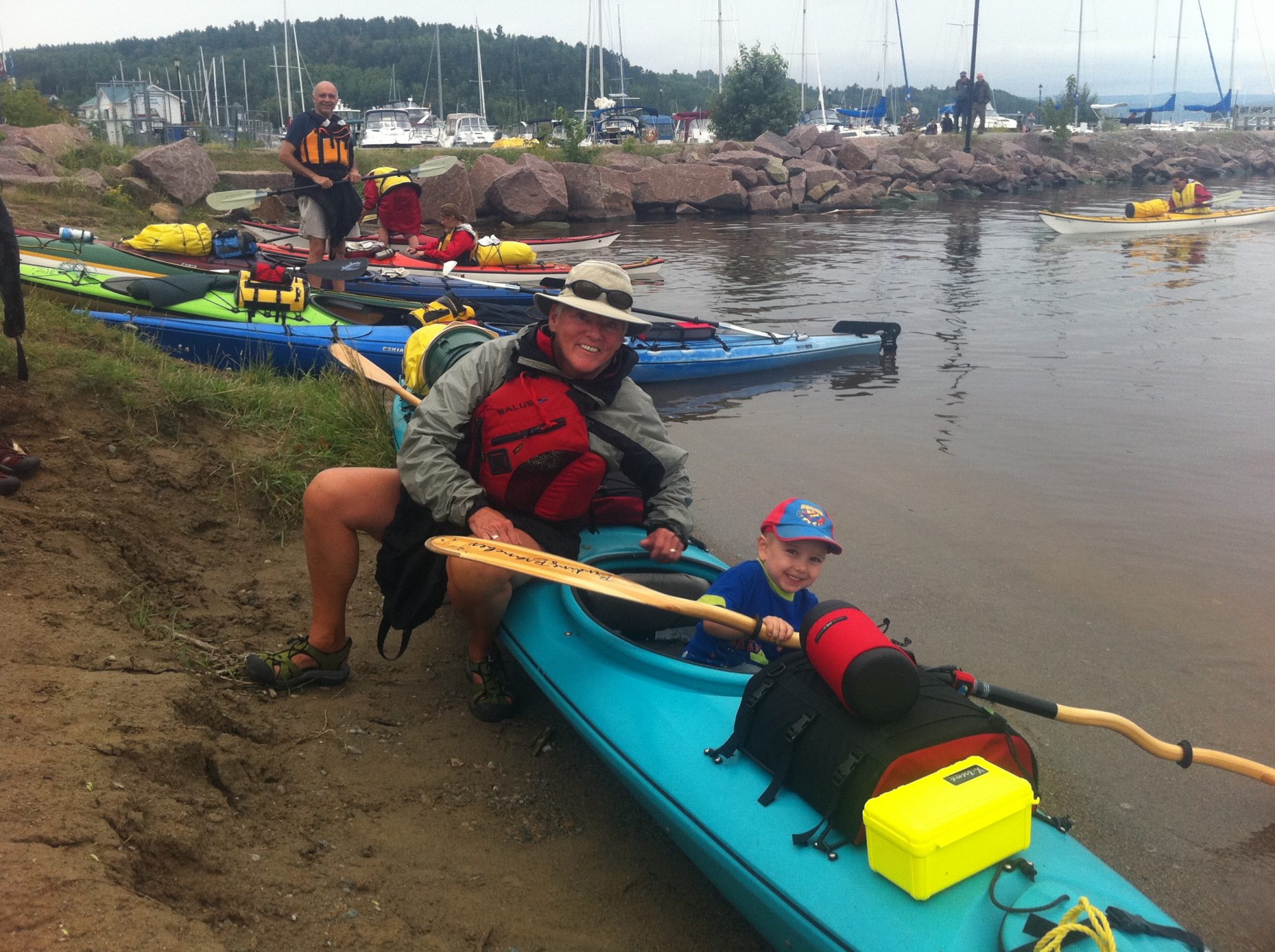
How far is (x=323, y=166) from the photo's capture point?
9.05m

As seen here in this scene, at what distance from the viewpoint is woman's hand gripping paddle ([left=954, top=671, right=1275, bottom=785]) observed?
2.32 meters

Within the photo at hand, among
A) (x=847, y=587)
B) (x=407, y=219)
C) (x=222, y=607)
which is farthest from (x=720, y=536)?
(x=407, y=219)

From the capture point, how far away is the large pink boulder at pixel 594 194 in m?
22.6

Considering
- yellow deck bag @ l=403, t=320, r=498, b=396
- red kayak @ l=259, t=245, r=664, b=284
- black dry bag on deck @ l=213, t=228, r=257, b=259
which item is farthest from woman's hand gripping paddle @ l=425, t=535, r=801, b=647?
black dry bag on deck @ l=213, t=228, r=257, b=259

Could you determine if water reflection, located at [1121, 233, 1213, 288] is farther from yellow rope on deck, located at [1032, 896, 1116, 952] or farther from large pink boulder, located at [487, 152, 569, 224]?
yellow rope on deck, located at [1032, 896, 1116, 952]

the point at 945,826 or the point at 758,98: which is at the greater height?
the point at 758,98

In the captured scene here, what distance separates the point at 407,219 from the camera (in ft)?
37.0

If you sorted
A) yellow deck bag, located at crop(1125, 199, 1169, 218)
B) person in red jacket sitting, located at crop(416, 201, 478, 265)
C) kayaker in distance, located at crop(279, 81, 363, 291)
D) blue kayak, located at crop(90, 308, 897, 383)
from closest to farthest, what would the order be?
blue kayak, located at crop(90, 308, 897, 383) → kayaker in distance, located at crop(279, 81, 363, 291) → person in red jacket sitting, located at crop(416, 201, 478, 265) → yellow deck bag, located at crop(1125, 199, 1169, 218)

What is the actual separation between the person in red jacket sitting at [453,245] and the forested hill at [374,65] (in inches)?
2444

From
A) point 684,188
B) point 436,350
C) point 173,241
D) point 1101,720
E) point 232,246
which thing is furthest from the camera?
point 684,188

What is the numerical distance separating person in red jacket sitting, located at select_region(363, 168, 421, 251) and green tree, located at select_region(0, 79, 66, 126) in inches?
468

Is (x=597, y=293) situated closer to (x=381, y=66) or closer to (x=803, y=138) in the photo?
(x=803, y=138)

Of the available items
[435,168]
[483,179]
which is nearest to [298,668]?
[435,168]

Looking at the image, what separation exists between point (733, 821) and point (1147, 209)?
2009 centimetres
